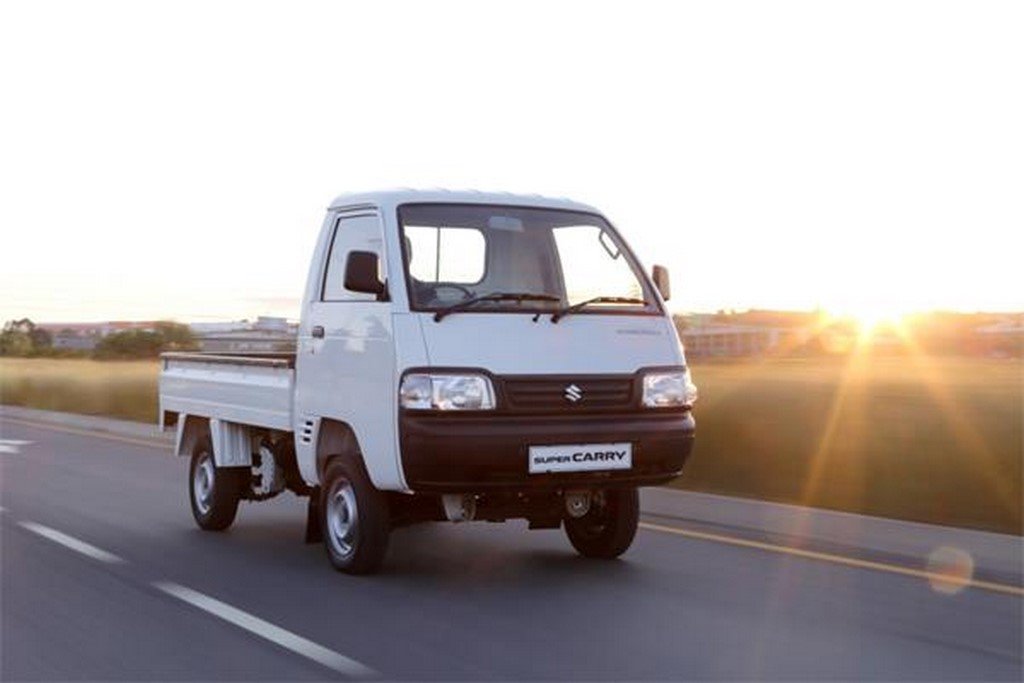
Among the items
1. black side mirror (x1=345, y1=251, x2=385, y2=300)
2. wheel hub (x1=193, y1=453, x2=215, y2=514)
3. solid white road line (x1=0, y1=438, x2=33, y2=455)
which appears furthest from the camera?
solid white road line (x1=0, y1=438, x2=33, y2=455)

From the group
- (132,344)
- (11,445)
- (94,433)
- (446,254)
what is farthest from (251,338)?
(132,344)

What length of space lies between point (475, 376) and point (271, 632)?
5.74 ft

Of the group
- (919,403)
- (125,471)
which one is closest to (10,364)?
(125,471)

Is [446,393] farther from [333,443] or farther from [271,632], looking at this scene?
[271,632]

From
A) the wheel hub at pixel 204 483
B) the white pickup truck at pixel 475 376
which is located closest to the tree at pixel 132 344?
the wheel hub at pixel 204 483

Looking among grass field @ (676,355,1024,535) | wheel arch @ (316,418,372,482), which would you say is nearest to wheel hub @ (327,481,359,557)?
wheel arch @ (316,418,372,482)

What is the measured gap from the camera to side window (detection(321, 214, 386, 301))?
27.9 feet

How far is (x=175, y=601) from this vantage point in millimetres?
7617

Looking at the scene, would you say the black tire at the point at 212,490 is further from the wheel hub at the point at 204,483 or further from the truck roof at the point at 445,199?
the truck roof at the point at 445,199

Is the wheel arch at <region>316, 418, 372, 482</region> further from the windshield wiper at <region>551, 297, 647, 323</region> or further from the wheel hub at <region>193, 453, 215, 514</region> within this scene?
the wheel hub at <region>193, 453, 215, 514</region>

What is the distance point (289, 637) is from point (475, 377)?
5.78 ft

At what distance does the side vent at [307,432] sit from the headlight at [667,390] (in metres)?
2.05

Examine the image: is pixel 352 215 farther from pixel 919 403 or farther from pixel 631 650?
pixel 919 403

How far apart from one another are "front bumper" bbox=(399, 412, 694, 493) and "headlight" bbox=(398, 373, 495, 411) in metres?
0.05
